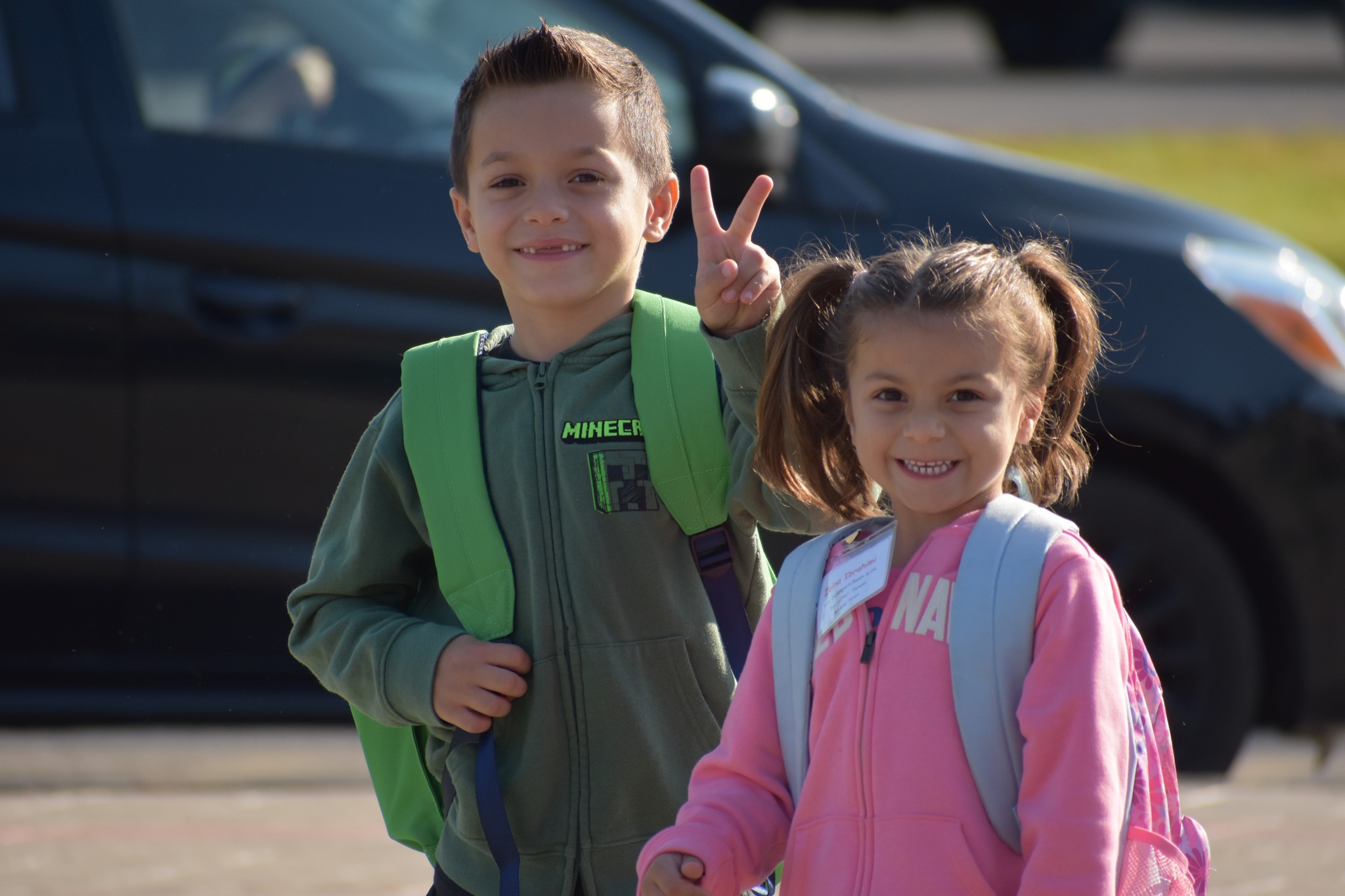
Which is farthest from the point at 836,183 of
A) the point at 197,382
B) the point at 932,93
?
the point at 932,93

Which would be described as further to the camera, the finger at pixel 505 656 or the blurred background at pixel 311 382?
the blurred background at pixel 311 382

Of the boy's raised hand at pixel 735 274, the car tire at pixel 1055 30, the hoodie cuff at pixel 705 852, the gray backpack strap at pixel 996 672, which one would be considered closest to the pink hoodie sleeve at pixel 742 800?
the hoodie cuff at pixel 705 852

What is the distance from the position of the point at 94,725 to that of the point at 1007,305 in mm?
2853

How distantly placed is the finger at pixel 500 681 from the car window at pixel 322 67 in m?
2.15

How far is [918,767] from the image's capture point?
65.7 inches

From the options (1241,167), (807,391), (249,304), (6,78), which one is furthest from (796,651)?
(1241,167)

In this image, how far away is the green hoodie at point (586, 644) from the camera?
2031 millimetres

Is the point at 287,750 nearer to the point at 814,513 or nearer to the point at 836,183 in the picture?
A: the point at 836,183

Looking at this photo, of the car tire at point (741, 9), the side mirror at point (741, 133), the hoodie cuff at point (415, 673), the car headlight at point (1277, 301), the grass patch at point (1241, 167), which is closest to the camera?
the hoodie cuff at point (415, 673)

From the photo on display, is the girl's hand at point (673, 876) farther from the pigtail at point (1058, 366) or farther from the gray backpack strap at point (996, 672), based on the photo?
the pigtail at point (1058, 366)

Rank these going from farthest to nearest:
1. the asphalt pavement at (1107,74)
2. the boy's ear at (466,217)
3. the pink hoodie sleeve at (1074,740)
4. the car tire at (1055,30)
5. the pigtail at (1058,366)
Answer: the car tire at (1055,30)
the asphalt pavement at (1107,74)
the boy's ear at (466,217)
the pigtail at (1058,366)
the pink hoodie sleeve at (1074,740)

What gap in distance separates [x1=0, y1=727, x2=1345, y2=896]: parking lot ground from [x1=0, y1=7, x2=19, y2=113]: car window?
62.4 inches

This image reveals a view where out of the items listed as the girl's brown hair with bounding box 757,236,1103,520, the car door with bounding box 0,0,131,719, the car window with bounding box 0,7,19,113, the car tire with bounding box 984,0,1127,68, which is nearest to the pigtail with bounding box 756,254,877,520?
the girl's brown hair with bounding box 757,236,1103,520

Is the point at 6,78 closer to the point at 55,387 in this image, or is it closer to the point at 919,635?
the point at 55,387
